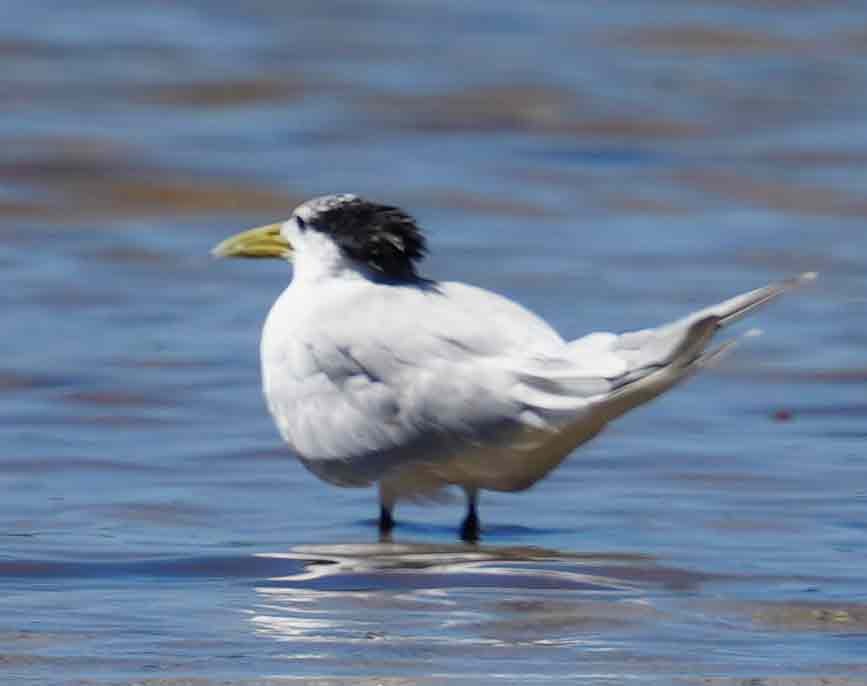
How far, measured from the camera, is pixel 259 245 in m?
7.25

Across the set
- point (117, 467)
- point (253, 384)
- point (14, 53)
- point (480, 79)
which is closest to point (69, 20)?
point (14, 53)

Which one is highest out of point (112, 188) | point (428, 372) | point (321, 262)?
point (112, 188)

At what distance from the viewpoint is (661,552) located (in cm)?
623

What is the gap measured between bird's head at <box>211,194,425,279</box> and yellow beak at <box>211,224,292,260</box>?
0.02 m

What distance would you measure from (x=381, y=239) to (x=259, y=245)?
0.53 metres

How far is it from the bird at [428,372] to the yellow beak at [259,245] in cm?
26

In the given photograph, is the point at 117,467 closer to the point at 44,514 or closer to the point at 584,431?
the point at 44,514

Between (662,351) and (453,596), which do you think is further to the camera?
(662,351)

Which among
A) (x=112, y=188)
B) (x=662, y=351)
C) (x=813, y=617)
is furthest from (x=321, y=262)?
(x=112, y=188)

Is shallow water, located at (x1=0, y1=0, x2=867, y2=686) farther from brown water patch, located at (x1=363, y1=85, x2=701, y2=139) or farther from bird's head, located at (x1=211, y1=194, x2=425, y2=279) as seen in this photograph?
bird's head, located at (x1=211, y1=194, x2=425, y2=279)

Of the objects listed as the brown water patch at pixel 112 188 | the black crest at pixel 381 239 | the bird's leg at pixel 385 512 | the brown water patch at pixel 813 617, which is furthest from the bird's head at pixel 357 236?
the brown water patch at pixel 112 188

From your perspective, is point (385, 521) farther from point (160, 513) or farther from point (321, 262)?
point (321, 262)

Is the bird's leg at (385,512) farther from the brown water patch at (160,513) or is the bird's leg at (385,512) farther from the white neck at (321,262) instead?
the white neck at (321,262)

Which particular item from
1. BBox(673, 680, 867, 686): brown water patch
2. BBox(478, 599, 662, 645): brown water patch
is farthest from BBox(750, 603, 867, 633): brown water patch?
BBox(673, 680, 867, 686): brown water patch
